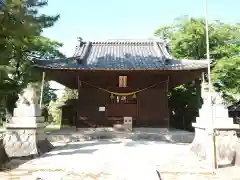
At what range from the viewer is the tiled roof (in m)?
13.5

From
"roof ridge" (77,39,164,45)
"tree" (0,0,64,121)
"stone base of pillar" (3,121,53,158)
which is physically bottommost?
"stone base of pillar" (3,121,53,158)

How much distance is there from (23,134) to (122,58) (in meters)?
9.20

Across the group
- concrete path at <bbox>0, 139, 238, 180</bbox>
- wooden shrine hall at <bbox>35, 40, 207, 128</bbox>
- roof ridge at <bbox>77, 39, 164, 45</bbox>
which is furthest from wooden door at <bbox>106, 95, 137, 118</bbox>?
concrete path at <bbox>0, 139, 238, 180</bbox>

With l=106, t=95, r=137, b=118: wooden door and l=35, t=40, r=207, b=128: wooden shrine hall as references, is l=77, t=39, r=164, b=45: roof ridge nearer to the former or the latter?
l=35, t=40, r=207, b=128: wooden shrine hall

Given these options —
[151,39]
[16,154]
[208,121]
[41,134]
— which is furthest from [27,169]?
[151,39]

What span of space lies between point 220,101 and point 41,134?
255 inches

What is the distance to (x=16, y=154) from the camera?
8.45 metres

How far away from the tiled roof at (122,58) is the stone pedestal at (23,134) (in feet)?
15.5

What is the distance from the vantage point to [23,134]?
8617 mm

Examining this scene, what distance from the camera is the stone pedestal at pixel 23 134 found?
27.9 ft

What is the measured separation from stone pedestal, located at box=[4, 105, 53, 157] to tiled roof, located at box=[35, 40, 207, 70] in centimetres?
473

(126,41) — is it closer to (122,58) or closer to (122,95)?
(122,58)

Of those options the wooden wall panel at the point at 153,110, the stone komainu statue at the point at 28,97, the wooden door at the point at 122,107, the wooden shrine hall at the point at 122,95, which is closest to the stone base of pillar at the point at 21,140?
the stone komainu statue at the point at 28,97

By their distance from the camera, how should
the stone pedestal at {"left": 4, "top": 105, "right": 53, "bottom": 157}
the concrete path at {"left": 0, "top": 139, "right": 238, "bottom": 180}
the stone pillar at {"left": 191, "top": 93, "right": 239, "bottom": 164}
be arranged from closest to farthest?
the concrete path at {"left": 0, "top": 139, "right": 238, "bottom": 180}, the stone pillar at {"left": 191, "top": 93, "right": 239, "bottom": 164}, the stone pedestal at {"left": 4, "top": 105, "right": 53, "bottom": 157}
